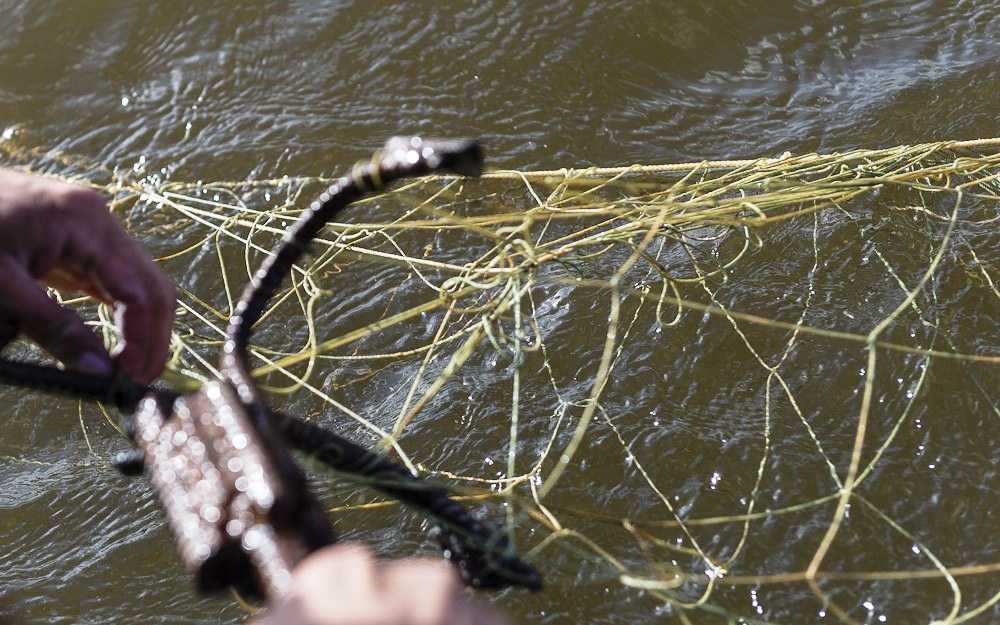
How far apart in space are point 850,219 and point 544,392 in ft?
2.54

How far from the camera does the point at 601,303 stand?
224cm

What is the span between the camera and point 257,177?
289cm

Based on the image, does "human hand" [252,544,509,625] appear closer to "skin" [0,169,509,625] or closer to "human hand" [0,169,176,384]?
"skin" [0,169,509,625]

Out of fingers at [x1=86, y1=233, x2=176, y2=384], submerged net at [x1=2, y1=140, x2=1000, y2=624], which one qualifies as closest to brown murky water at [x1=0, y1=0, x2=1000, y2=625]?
submerged net at [x1=2, y1=140, x2=1000, y2=624]

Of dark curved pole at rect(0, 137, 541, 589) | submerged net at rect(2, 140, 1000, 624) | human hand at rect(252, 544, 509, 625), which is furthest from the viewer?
submerged net at rect(2, 140, 1000, 624)

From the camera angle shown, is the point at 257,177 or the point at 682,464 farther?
the point at 257,177

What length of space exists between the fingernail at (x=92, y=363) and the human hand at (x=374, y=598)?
32.2 inches

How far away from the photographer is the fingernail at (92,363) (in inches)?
59.1

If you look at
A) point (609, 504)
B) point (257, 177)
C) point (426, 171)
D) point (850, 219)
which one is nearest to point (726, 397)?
point (609, 504)

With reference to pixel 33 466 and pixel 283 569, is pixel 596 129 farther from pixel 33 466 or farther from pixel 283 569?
pixel 283 569

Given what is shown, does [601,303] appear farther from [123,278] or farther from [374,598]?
[374,598]

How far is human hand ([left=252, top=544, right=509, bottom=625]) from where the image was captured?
0.75 m

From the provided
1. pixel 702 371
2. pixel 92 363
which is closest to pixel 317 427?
pixel 92 363

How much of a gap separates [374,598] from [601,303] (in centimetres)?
153
